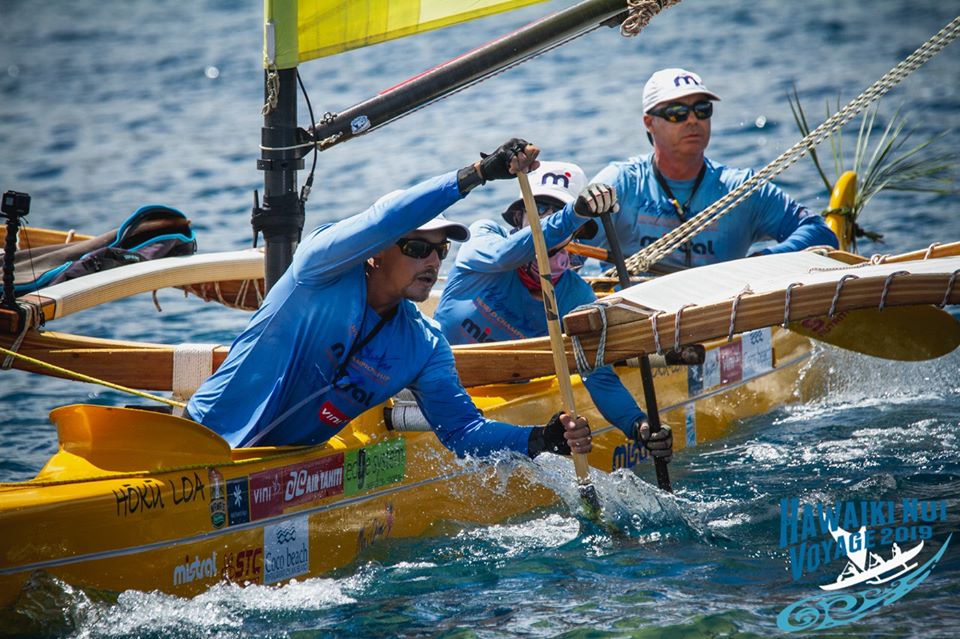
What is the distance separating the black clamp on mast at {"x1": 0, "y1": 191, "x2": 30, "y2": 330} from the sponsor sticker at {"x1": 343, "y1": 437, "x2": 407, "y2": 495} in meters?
1.81

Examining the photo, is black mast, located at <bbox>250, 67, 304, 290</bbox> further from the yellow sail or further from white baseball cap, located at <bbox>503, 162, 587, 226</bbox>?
white baseball cap, located at <bbox>503, 162, 587, 226</bbox>

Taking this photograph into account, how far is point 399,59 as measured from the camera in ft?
65.3

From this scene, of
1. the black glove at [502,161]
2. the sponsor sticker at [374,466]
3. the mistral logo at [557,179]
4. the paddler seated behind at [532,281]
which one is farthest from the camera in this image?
the mistral logo at [557,179]

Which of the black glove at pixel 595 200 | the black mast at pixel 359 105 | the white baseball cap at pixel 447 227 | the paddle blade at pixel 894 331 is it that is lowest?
the paddle blade at pixel 894 331

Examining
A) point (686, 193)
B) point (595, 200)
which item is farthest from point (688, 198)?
point (595, 200)

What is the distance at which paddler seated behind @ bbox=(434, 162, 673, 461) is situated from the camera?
5211mm

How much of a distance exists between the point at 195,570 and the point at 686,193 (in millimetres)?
3799

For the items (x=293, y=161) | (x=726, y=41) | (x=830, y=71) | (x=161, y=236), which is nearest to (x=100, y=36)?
(x=726, y=41)

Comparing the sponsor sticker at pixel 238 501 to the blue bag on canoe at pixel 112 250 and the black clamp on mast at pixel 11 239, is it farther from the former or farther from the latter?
the blue bag on canoe at pixel 112 250

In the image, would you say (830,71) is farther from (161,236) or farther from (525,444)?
(525,444)

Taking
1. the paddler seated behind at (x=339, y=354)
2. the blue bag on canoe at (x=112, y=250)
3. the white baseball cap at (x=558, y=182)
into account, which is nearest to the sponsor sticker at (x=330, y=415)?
the paddler seated behind at (x=339, y=354)

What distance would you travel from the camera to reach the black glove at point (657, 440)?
5.23 meters

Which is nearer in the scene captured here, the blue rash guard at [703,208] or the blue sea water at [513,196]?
the blue sea water at [513,196]

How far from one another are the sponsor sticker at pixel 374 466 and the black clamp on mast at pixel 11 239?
1807 millimetres
